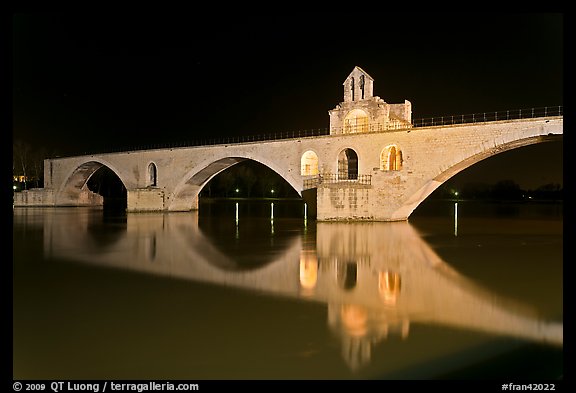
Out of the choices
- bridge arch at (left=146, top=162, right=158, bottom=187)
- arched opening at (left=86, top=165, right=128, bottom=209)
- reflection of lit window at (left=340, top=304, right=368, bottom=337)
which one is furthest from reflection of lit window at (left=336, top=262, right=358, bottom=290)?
arched opening at (left=86, top=165, right=128, bottom=209)

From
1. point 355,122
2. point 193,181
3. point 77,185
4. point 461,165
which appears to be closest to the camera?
point 461,165

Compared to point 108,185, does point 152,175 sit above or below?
below

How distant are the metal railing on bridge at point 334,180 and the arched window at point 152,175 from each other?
57.0ft

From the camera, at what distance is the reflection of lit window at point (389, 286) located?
28.0ft

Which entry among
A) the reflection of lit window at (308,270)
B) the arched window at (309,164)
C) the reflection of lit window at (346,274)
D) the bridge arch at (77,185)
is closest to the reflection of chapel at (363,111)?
the arched window at (309,164)

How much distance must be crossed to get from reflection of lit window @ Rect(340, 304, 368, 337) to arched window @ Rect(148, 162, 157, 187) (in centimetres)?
3554

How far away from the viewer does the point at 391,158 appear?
27734 millimetres

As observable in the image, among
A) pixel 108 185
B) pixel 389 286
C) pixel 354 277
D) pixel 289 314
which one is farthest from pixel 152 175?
pixel 289 314

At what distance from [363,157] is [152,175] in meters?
22.6

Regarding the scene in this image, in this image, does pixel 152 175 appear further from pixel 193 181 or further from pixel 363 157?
pixel 363 157

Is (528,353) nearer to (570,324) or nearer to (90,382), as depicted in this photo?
(570,324)

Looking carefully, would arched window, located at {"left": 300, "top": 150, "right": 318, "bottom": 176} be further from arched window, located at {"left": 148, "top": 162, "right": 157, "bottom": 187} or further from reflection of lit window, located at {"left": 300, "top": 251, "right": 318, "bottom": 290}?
arched window, located at {"left": 148, "top": 162, "right": 157, "bottom": 187}

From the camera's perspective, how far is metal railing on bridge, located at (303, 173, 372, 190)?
25.8 m

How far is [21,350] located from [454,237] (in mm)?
16426
